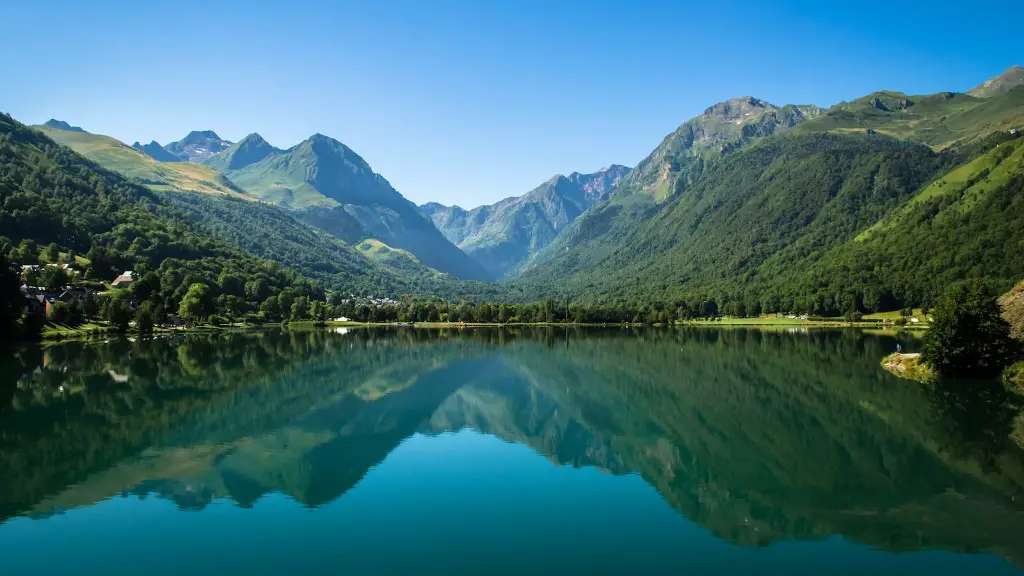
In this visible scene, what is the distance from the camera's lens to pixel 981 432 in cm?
3338

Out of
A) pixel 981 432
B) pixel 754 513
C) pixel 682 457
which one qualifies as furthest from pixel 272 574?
pixel 981 432

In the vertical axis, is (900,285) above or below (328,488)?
above

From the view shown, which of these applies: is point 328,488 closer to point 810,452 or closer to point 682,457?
point 682,457

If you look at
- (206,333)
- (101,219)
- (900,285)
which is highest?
(101,219)

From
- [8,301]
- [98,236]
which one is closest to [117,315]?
[8,301]

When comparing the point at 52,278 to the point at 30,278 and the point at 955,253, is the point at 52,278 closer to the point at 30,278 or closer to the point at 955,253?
the point at 30,278

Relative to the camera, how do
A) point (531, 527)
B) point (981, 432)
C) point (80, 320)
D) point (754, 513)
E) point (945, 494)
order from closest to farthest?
point (531, 527), point (754, 513), point (945, 494), point (981, 432), point (80, 320)

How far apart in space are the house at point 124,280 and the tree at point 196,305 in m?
13.5

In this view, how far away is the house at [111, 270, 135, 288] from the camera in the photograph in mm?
139375

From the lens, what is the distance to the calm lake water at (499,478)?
18.1m

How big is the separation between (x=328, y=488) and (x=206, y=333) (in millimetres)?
114058

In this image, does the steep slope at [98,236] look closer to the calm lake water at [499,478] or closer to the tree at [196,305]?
the tree at [196,305]

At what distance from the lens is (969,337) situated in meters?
53.0

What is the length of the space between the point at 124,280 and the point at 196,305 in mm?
23392
